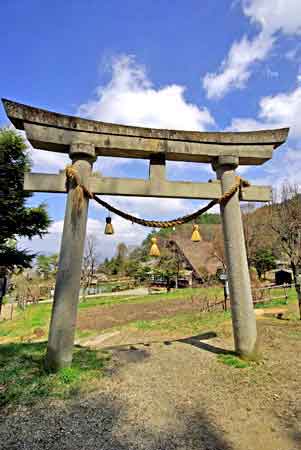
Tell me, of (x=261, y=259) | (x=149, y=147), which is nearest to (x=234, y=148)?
(x=149, y=147)

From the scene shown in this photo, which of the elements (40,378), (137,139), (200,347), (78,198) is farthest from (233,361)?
(137,139)

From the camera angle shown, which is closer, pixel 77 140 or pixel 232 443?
pixel 232 443

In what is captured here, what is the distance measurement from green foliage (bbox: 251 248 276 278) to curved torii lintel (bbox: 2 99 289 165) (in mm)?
17729

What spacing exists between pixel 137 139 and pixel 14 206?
8.39 m

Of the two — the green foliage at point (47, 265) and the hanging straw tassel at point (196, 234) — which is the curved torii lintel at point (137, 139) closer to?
the hanging straw tassel at point (196, 234)

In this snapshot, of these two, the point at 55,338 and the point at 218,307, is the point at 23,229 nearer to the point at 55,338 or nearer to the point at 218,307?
the point at 55,338

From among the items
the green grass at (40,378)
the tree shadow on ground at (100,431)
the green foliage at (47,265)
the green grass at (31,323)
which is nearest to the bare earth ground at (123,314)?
the green grass at (31,323)

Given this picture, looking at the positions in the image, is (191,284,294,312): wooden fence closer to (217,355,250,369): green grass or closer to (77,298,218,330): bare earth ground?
(77,298,218,330): bare earth ground

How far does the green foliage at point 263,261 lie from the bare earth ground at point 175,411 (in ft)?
60.4

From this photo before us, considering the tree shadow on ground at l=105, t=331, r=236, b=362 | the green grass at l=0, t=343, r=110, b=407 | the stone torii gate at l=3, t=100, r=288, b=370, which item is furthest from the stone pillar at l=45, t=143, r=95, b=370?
the tree shadow on ground at l=105, t=331, r=236, b=362

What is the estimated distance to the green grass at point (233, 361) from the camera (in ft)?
11.5

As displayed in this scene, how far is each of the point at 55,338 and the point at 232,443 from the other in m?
2.36

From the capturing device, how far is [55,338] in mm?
3291

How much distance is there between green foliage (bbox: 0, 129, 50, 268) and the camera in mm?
10086
